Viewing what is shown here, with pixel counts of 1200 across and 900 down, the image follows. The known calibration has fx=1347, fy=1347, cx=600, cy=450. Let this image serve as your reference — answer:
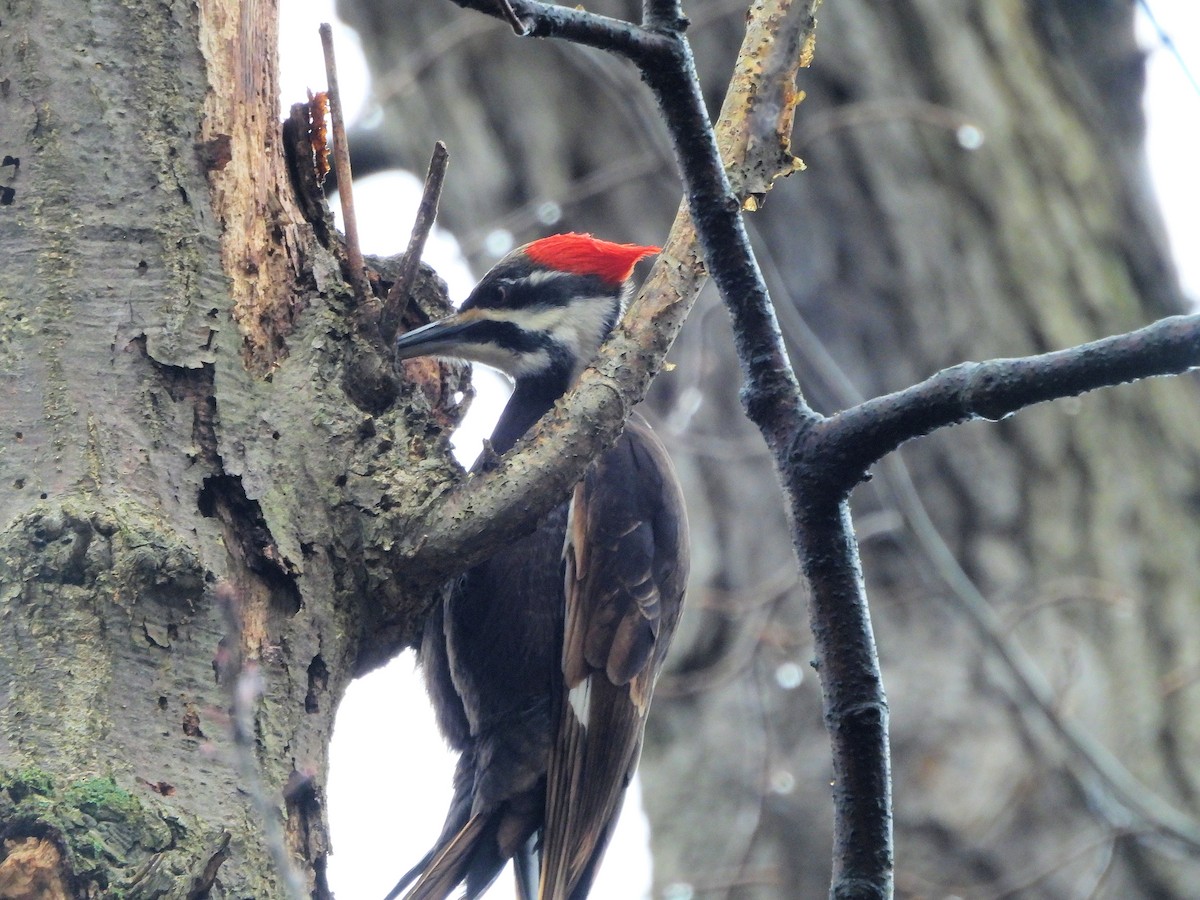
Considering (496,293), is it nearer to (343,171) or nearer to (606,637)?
(606,637)

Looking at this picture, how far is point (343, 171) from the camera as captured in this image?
1854mm

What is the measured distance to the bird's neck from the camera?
9.74 ft

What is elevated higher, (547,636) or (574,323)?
(574,323)

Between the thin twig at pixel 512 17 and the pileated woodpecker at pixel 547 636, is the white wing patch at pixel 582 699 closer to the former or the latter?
the pileated woodpecker at pixel 547 636

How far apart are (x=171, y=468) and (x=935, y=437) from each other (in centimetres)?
279

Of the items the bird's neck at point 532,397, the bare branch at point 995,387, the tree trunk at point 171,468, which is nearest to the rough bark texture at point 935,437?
the bird's neck at point 532,397

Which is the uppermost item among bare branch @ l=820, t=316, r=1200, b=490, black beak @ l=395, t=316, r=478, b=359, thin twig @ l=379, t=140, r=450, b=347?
black beak @ l=395, t=316, r=478, b=359

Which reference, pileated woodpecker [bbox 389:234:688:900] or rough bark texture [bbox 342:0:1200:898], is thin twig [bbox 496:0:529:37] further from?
rough bark texture [bbox 342:0:1200:898]

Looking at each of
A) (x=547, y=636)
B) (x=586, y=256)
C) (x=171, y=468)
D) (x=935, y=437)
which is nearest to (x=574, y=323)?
(x=586, y=256)

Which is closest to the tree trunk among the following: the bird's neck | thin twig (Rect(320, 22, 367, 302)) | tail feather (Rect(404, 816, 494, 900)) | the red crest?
thin twig (Rect(320, 22, 367, 302))

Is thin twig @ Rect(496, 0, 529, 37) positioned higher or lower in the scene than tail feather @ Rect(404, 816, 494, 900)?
higher

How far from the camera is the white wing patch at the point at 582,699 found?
259 centimetres

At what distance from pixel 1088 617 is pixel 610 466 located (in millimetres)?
1729

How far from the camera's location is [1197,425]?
409 centimetres
